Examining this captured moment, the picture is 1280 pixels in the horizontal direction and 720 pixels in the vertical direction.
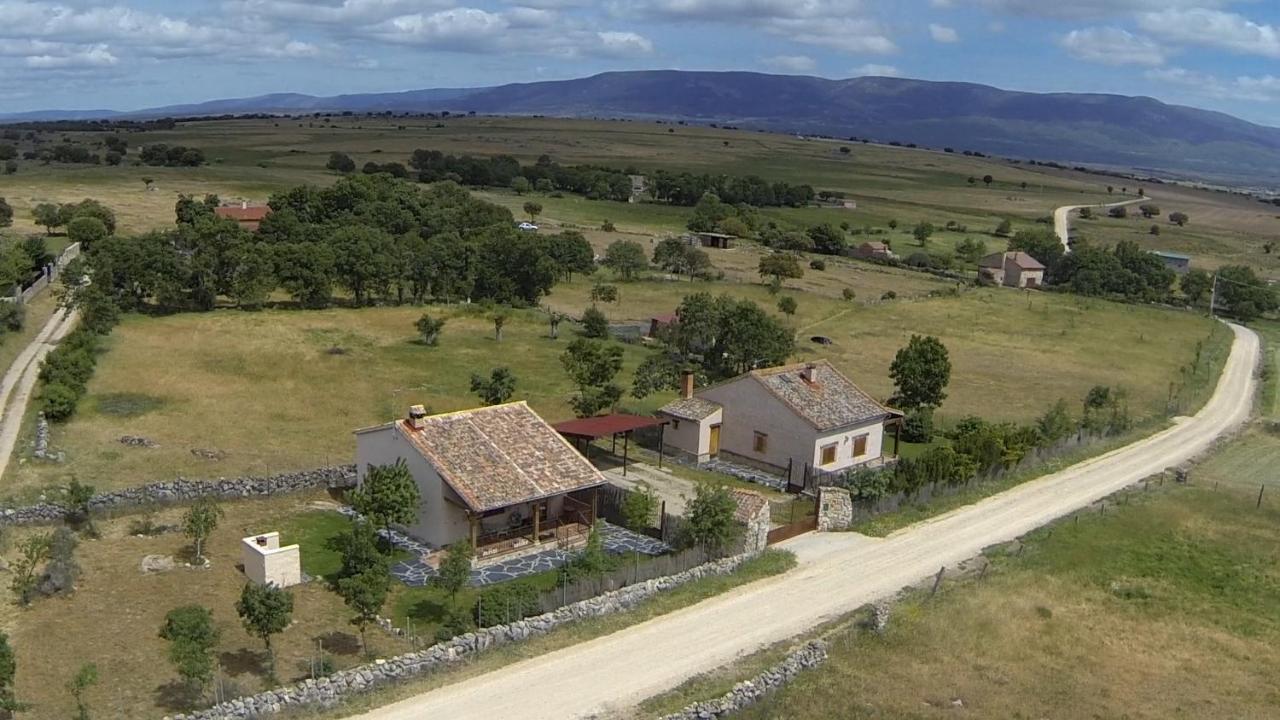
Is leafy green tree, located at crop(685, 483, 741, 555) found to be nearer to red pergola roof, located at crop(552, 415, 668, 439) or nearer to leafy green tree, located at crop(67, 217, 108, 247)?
red pergola roof, located at crop(552, 415, 668, 439)

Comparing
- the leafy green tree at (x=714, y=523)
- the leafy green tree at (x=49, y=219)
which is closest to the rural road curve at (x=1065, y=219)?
the leafy green tree at (x=49, y=219)

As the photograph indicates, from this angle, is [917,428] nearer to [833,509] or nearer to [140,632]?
[833,509]

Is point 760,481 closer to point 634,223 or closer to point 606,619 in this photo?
point 606,619

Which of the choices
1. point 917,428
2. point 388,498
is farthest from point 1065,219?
point 388,498

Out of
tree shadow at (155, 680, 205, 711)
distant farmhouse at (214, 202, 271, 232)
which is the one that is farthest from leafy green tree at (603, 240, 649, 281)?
tree shadow at (155, 680, 205, 711)

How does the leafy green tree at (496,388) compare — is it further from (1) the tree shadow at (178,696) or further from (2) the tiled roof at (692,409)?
(1) the tree shadow at (178,696)

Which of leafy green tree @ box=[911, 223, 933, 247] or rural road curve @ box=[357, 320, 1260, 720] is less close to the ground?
leafy green tree @ box=[911, 223, 933, 247]
